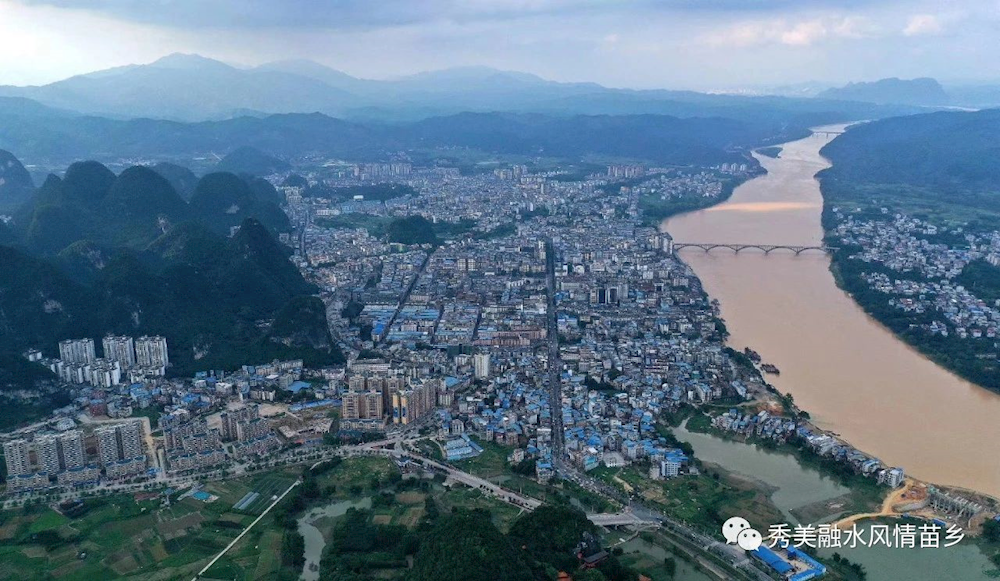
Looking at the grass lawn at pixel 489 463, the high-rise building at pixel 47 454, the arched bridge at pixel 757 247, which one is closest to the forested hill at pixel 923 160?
the arched bridge at pixel 757 247

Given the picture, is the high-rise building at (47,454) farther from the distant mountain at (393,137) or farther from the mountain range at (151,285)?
the distant mountain at (393,137)

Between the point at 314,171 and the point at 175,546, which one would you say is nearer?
the point at 175,546

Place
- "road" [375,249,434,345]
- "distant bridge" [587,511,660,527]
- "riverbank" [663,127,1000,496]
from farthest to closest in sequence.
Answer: "road" [375,249,434,345] < "riverbank" [663,127,1000,496] < "distant bridge" [587,511,660,527]

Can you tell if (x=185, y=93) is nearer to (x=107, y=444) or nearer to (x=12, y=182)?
(x=12, y=182)

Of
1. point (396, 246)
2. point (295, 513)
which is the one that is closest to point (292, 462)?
point (295, 513)

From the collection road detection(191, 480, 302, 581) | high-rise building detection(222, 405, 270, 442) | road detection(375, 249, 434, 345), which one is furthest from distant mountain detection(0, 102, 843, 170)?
road detection(191, 480, 302, 581)

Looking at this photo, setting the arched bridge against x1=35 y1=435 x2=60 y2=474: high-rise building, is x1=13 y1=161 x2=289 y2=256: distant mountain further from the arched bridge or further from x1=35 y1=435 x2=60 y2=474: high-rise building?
the arched bridge

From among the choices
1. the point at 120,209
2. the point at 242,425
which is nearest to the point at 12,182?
the point at 120,209

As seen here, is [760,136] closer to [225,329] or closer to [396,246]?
[396,246]
